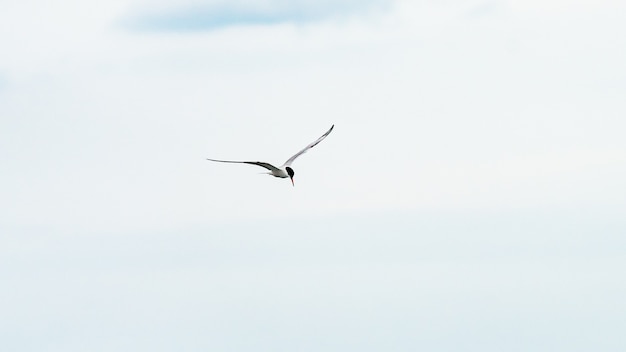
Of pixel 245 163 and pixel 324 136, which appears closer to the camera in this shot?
pixel 245 163

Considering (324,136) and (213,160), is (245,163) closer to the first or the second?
(213,160)

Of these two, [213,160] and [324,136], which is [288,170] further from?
[213,160]

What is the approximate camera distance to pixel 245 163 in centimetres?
8325

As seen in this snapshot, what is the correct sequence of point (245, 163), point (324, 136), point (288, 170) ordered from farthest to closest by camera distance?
point (324, 136) → point (288, 170) → point (245, 163)

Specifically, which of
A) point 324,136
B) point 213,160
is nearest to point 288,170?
point 324,136

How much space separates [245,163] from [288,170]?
775cm

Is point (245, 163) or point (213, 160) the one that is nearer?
point (213, 160)

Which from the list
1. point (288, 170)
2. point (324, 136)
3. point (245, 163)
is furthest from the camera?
point (324, 136)

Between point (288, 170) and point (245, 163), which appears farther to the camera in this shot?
point (288, 170)

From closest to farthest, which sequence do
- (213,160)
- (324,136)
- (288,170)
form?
(213,160) < (288,170) < (324,136)

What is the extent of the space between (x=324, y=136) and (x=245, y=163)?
47.7ft

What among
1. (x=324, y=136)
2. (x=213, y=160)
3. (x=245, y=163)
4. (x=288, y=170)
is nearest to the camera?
(x=213, y=160)

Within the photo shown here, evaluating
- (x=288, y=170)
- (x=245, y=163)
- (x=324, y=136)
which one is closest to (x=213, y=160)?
(x=245, y=163)

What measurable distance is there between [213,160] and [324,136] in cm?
2048
